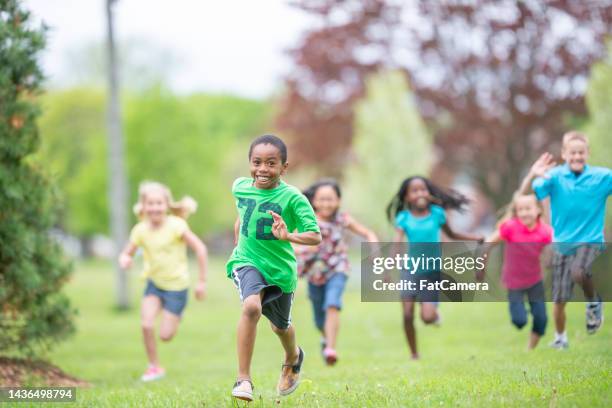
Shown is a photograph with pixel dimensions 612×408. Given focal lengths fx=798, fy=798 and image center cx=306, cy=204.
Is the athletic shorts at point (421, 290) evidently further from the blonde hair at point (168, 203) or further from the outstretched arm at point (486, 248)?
the blonde hair at point (168, 203)

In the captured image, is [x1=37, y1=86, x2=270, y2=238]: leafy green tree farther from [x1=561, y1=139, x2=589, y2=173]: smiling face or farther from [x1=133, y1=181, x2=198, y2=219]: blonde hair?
[x1=561, y1=139, x2=589, y2=173]: smiling face

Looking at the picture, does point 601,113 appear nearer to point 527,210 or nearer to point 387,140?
point 527,210

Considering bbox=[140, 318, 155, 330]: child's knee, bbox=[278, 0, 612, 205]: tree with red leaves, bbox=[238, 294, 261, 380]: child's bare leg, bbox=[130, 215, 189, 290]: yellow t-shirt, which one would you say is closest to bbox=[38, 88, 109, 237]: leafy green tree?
bbox=[278, 0, 612, 205]: tree with red leaves

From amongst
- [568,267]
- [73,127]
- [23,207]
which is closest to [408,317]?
[568,267]

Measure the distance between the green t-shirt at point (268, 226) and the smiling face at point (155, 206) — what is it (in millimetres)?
3776

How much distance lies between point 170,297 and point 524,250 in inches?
173

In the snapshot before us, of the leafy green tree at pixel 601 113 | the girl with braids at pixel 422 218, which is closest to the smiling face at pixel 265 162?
the girl with braids at pixel 422 218

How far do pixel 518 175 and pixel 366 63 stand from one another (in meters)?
6.70

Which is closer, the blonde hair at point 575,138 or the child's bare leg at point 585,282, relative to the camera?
the child's bare leg at point 585,282

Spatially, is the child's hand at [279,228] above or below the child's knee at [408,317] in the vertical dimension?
above

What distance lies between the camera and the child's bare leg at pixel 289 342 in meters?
6.60

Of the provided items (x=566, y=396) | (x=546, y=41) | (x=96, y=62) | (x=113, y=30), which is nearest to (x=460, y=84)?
(x=546, y=41)

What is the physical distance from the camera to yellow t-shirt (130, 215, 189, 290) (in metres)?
9.95

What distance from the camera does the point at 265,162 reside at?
6.24 m
